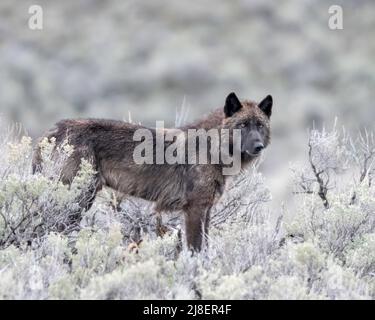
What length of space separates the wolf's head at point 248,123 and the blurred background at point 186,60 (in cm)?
1977

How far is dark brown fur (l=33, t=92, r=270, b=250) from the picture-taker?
30.5 ft

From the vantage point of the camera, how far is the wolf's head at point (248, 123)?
9367 millimetres

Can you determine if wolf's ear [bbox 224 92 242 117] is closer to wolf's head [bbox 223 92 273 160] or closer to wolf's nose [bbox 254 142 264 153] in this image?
wolf's head [bbox 223 92 273 160]

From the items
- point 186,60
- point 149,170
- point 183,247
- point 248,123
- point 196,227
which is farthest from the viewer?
point 186,60

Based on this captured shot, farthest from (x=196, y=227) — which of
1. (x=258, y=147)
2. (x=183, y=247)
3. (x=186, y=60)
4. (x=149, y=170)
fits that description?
(x=186, y=60)

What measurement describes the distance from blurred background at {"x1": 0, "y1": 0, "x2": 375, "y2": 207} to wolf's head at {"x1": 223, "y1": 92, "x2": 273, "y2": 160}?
778 inches

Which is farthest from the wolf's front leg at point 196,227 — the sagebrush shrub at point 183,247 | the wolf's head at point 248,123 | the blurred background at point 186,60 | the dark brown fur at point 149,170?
the blurred background at point 186,60

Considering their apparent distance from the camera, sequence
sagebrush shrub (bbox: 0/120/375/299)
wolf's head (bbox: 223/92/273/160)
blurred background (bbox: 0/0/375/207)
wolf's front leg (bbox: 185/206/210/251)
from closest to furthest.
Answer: sagebrush shrub (bbox: 0/120/375/299)
wolf's front leg (bbox: 185/206/210/251)
wolf's head (bbox: 223/92/273/160)
blurred background (bbox: 0/0/375/207)

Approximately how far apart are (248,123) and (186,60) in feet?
90.7

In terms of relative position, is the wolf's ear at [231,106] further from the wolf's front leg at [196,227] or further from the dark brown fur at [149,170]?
the wolf's front leg at [196,227]

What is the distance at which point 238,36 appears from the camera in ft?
132

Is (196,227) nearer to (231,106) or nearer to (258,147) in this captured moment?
(258,147)

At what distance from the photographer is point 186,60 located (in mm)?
36844

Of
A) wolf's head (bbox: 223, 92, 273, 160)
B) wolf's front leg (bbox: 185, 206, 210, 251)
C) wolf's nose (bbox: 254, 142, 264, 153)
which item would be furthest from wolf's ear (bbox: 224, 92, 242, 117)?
wolf's front leg (bbox: 185, 206, 210, 251)
